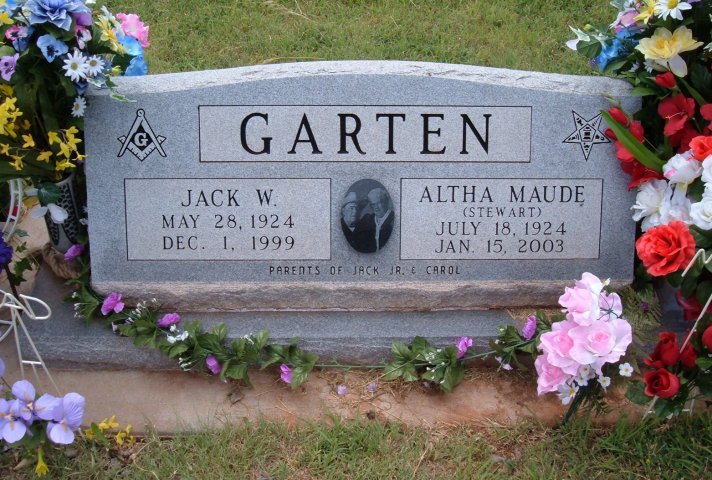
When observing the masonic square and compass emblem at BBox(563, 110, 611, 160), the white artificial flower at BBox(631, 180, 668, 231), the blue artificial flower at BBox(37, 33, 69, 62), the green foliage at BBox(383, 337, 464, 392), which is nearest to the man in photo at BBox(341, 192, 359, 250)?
the green foliage at BBox(383, 337, 464, 392)

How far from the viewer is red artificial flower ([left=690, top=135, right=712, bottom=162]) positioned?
2.94 metres

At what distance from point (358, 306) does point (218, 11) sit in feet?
11.1

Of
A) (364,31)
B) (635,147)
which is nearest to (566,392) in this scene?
(635,147)

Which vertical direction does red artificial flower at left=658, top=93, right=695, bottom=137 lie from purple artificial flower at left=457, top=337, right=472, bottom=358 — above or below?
above

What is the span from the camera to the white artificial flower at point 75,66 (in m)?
3.08

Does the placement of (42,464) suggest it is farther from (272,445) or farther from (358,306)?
(358,306)

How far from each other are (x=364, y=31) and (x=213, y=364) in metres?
3.30

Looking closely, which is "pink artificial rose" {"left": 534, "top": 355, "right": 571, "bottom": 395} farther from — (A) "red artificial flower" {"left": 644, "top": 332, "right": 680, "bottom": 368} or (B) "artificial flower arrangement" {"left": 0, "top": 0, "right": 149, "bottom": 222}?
(B) "artificial flower arrangement" {"left": 0, "top": 0, "right": 149, "bottom": 222}

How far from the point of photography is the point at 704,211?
2799 mm

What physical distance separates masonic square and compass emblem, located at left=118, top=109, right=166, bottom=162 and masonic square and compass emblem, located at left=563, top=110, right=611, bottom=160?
160 centimetres

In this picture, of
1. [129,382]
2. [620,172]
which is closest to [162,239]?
[129,382]

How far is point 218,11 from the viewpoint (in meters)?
6.11

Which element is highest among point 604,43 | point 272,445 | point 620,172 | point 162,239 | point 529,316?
point 604,43

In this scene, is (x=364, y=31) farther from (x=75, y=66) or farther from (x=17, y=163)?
(x=17, y=163)
